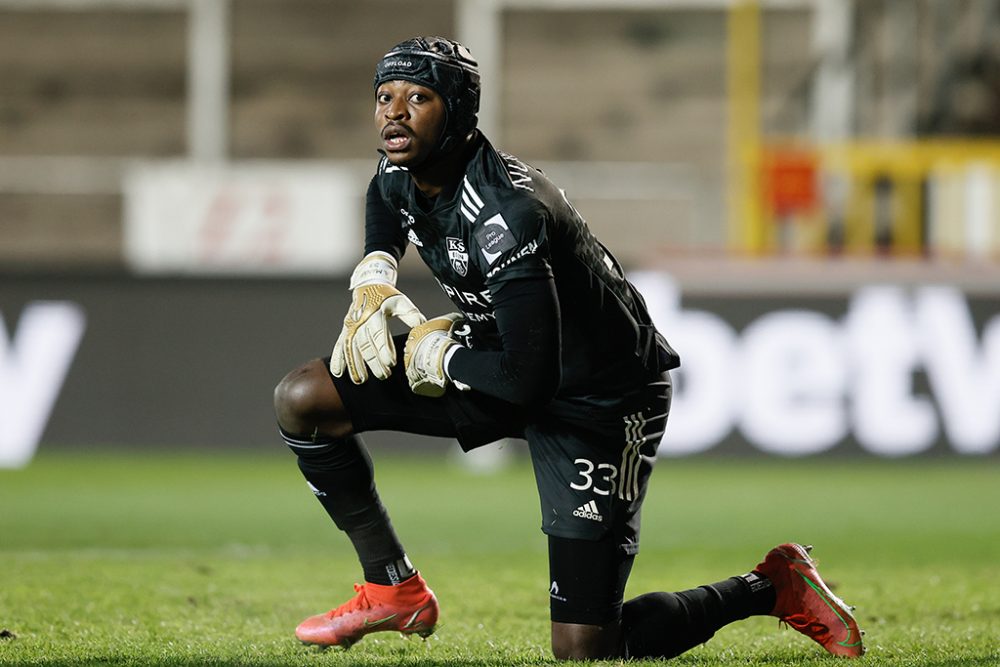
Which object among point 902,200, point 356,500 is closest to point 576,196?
point 902,200

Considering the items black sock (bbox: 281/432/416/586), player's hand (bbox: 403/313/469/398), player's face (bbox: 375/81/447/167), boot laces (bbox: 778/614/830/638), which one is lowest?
boot laces (bbox: 778/614/830/638)

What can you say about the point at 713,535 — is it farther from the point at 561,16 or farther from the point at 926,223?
the point at 561,16

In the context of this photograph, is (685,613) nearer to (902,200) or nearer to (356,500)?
(356,500)

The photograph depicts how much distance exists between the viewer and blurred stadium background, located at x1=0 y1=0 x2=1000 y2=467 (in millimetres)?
11344

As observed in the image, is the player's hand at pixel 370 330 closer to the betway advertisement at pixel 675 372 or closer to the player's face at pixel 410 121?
the player's face at pixel 410 121

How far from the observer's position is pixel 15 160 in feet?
59.3

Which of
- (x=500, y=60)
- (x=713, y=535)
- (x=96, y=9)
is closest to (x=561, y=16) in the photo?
(x=500, y=60)

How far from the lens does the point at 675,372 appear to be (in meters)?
11.0

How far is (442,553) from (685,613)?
2.77 m

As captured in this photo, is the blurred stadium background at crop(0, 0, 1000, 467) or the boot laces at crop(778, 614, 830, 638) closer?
the boot laces at crop(778, 614, 830, 638)

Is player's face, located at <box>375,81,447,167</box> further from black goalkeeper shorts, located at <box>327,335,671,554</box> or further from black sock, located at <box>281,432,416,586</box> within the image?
black sock, located at <box>281,432,416,586</box>

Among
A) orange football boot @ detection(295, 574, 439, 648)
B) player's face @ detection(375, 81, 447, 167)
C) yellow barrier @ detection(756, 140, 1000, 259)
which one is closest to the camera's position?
player's face @ detection(375, 81, 447, 167)

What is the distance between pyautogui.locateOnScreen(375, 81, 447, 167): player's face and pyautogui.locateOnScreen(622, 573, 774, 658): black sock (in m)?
1.56

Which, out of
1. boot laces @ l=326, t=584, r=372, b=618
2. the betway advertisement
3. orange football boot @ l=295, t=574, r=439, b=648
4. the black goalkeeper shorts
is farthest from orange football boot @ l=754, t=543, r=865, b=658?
the betway advertisement
